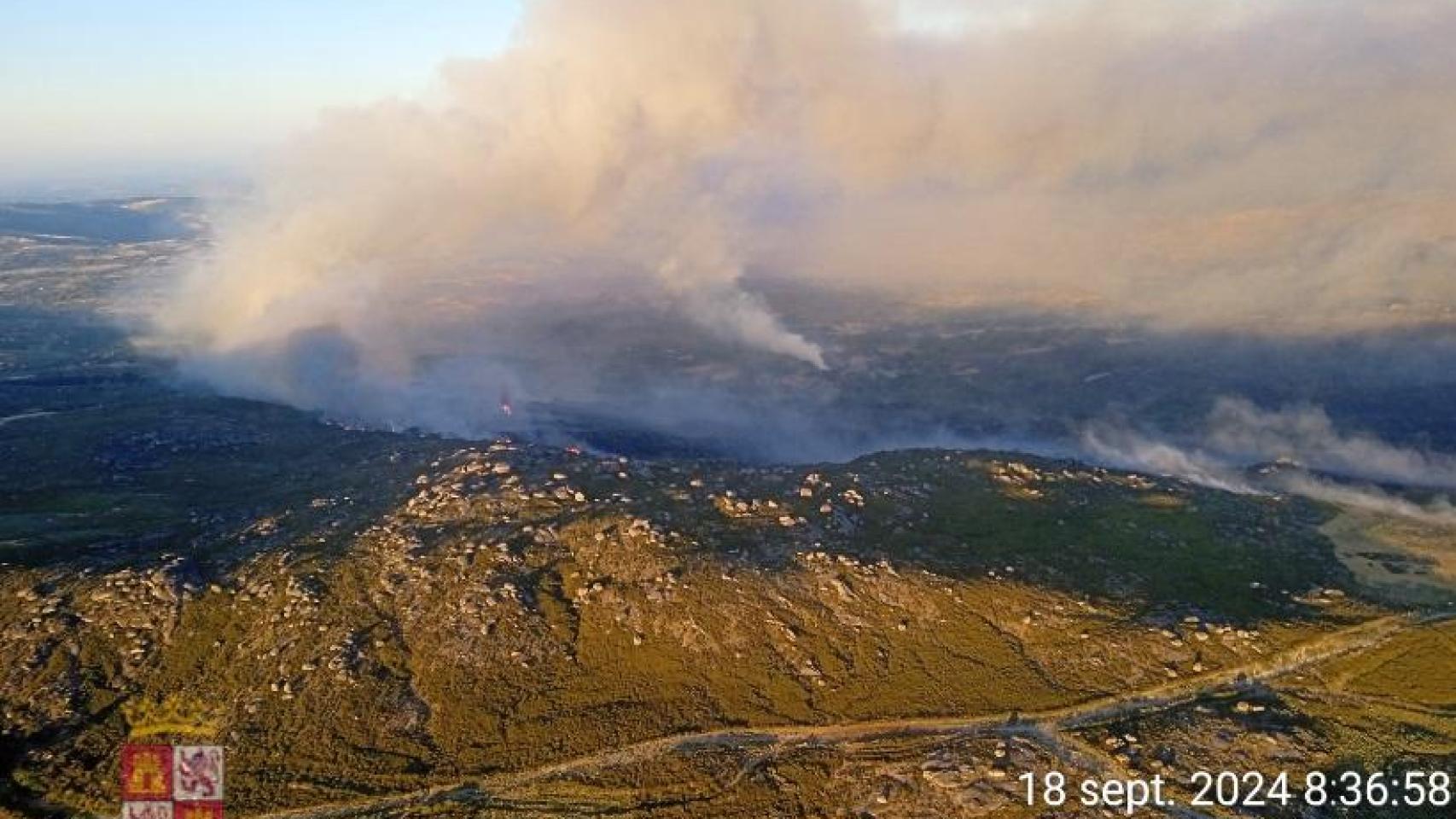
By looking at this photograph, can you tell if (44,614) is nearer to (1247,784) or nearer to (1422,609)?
(1247,784)

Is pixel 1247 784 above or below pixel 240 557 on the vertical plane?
below

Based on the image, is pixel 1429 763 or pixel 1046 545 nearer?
pixel 1429 763

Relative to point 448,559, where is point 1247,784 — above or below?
below

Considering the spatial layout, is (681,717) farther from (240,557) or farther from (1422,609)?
(1422,609)

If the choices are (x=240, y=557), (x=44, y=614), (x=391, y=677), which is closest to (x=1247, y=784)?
(x=391, y=677)

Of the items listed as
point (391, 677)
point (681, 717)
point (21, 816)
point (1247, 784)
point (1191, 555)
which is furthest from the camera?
point (1191, 555)

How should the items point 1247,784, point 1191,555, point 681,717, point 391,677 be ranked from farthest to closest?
point 1191,555 < point 391,677 < point 681,717 < point 1247,784

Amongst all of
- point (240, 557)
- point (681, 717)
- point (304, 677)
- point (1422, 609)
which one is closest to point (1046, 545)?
point (1422, 609)

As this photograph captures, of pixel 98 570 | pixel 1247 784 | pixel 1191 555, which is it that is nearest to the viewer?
pixel 1247 784

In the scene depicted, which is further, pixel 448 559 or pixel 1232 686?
pixel 448 559
